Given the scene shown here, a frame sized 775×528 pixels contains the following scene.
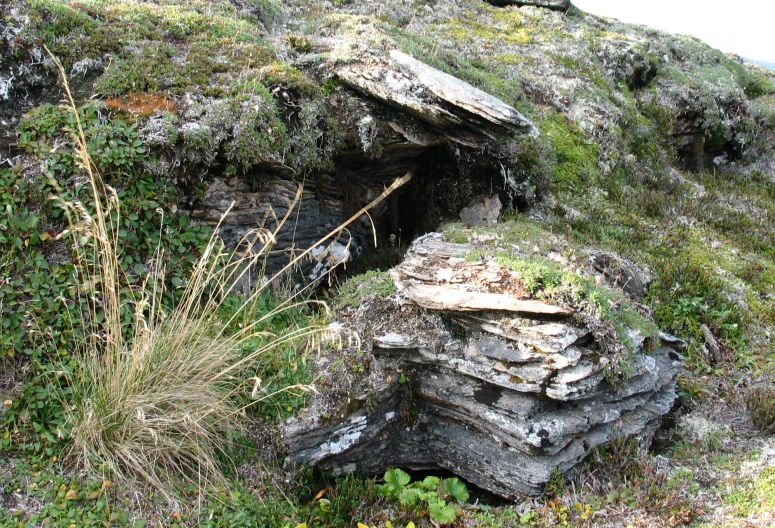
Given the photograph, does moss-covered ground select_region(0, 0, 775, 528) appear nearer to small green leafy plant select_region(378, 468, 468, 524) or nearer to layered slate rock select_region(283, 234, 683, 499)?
small green leafy plant select_region(378, 468, 468, 524)

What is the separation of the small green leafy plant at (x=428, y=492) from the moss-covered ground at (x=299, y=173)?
4.5 inches

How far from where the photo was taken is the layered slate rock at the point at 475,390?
17.4 feet

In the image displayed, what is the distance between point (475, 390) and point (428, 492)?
43.7 inches

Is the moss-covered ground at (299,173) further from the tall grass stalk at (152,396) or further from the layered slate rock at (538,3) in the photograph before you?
the layered slate rock at (538,3)

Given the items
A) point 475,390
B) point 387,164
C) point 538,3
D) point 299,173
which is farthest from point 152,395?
point 538,3

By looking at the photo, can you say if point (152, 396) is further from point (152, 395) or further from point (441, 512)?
point (441, 512)

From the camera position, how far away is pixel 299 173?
7348mm

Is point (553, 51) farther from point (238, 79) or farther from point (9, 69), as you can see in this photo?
point (9, 69)

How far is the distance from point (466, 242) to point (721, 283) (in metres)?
4.06

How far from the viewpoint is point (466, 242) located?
711cm

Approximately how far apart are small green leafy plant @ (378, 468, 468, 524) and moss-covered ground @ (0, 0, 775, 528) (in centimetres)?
11

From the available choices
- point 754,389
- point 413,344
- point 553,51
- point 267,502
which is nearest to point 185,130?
point 413,344

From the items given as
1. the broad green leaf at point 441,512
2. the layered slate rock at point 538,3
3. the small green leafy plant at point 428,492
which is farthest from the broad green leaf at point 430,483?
the layered slate rock at point 538,3

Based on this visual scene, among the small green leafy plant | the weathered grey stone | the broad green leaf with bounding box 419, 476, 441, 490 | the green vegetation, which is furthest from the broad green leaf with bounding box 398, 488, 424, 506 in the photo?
the weathered grey stone
